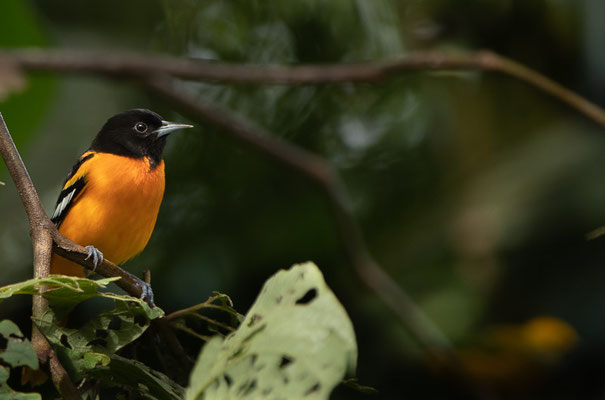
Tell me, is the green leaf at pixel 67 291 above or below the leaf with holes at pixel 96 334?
above

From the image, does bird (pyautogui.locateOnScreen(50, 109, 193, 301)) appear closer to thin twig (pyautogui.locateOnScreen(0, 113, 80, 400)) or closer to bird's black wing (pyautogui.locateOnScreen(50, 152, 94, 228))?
bird's black wing (pyautogui.locateOnScreen(50, 152, 94, 228))

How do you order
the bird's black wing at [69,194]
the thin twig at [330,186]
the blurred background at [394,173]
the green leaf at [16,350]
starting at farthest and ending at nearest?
the blurred background at [394,173] → the thin twig at [330,186] → the bird's black wing at [69,194] → the green leaf at [16,350]

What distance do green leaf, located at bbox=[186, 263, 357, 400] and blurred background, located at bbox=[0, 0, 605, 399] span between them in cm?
187

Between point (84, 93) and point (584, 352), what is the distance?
2721 millimetres

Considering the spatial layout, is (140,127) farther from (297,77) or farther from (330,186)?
(330,186)

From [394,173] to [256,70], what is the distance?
1.42 metres

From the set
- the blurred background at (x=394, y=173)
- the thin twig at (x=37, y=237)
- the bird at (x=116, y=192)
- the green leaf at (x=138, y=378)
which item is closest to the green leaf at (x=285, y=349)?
the green leaf at (x=138, y=378)

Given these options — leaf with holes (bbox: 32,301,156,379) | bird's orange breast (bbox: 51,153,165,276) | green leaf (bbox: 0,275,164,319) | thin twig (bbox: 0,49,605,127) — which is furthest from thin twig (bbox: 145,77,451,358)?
green leaf (bbox: 0,275,164,319)

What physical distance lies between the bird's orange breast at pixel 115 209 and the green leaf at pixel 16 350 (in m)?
1.44

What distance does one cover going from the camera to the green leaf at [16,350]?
38.6 inches

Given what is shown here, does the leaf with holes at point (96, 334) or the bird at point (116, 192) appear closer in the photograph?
the leaf with holes at point (96, 334)

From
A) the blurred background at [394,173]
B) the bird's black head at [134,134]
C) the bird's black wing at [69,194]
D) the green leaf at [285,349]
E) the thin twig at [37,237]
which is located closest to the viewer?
the green leaf at [285,349]

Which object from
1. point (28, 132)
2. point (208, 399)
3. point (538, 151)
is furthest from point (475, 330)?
point (208, 399)

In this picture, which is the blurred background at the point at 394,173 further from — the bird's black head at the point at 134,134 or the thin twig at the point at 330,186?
the bird's black head at the point at 134,134
